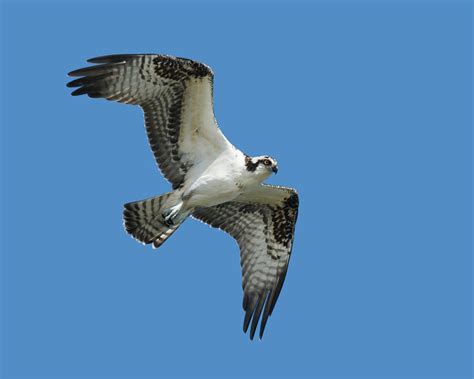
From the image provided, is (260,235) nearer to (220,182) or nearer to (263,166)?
(220,182)

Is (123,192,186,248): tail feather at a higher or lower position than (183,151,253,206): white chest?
lower

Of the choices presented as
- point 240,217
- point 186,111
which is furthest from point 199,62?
point 240,217

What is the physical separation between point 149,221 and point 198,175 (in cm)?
83

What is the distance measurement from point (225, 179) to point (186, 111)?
0.91 m

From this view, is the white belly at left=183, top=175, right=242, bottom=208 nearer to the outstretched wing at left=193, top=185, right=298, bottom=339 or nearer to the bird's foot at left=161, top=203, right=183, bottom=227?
the bird's foot at left=161, top=203, right=183, bottom=227

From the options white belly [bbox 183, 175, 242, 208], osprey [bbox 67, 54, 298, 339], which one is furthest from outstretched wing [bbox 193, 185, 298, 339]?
white belly [bbox 183, 175, 242, 208]

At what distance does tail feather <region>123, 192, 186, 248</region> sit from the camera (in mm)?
13727

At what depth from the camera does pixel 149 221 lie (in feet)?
45.2

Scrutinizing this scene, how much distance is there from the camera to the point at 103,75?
1308 centimetres

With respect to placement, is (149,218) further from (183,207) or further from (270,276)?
(270,276)

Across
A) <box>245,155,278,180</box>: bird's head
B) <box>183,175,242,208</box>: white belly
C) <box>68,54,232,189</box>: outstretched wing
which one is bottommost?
<box>183,175,242,208</box>: white belly

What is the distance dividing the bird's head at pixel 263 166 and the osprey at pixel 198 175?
0.01 meters

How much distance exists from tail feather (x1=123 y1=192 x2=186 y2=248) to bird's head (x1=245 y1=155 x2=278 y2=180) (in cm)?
114

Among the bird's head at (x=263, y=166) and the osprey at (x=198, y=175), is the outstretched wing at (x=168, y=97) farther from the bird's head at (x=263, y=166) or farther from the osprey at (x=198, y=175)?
the bird's head at (x=263, y=166)
